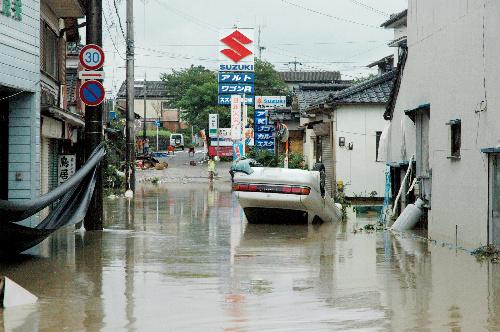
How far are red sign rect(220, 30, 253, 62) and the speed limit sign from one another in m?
16.7

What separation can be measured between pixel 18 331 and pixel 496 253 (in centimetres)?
842

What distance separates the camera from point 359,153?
33000 mm

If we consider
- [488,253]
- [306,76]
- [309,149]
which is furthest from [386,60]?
[306,76]

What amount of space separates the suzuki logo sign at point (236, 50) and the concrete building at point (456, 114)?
14.6 meters

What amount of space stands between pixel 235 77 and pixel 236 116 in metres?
8.19

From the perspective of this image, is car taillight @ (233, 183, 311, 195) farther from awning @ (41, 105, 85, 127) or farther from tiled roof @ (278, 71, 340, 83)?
tiled roof @ (278, 71, 340, 83)

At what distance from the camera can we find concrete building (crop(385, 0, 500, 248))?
14.0 m

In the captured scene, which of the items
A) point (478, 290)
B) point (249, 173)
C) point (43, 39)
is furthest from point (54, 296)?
point (43, 39)

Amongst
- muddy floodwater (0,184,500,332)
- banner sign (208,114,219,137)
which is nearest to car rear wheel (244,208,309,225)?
muddy floodwater (0,184,500,332)

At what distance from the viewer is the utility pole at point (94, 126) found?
693 inches

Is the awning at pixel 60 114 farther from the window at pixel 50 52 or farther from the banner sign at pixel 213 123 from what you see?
the banner sign at pixel 213 123

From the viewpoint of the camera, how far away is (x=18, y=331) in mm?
8094

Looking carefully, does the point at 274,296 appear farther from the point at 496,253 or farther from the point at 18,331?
the point at 496,253

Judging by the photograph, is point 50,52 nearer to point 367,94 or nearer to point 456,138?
point 456,138
